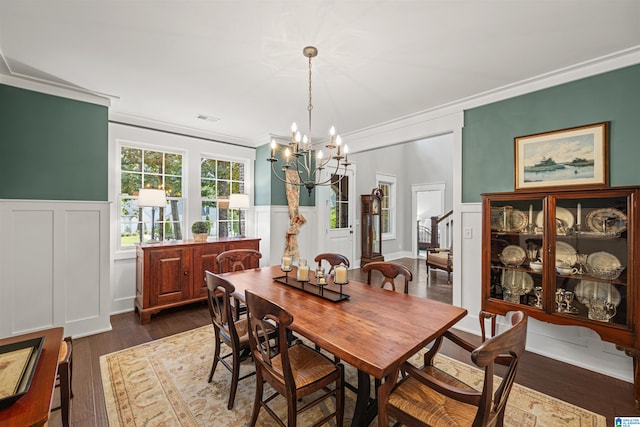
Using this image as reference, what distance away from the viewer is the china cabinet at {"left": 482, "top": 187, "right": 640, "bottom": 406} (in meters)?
2.06

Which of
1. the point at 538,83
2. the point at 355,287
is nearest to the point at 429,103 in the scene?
the point at 538,83

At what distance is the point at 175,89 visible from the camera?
2.91m

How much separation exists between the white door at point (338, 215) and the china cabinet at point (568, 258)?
303cm

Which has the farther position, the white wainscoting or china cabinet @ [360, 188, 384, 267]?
china cabinet @ [360, 188, 384, 267]

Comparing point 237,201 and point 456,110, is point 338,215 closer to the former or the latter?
point 237,201

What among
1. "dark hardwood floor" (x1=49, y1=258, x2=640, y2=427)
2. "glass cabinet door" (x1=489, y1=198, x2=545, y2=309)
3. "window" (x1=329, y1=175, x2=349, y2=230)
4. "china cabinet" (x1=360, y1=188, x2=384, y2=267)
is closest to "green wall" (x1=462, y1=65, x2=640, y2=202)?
"glass cabinet door" (x1=489, y1=198, x2=545, y2=309)

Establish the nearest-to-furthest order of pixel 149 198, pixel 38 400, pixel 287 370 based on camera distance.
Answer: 1. pixel 38 400
2. pixel 287 370
3. pixel 149 198

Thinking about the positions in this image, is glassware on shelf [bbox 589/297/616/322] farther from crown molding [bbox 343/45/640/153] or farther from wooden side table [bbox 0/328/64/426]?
wooden side table [bbox 0/328/64/426]

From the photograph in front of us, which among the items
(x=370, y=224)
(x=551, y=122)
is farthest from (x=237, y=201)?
(x=551, y=122)

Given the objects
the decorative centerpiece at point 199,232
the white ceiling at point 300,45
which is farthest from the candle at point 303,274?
the decorative centerpiece at point 199,232

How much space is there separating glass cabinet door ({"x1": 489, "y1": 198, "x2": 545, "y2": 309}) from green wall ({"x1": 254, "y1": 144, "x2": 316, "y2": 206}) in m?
3.12

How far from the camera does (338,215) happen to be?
5.99 m

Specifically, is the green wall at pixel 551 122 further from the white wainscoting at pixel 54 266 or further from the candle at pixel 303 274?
the white wainscoting at pixel 54 266

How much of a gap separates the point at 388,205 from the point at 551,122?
200 inches
